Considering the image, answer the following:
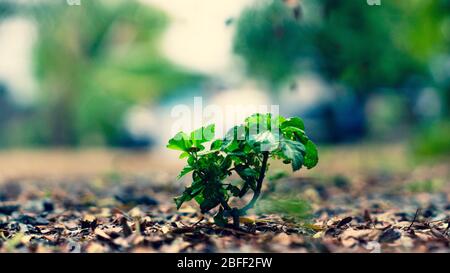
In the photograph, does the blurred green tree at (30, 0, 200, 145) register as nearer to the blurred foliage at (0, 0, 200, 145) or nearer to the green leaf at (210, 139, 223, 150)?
the blurred foliage at (0, 0, 200, 145)

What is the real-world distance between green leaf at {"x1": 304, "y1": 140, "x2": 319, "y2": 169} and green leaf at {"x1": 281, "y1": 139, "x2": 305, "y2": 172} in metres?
0.14

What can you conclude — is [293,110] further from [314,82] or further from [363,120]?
[363,120]

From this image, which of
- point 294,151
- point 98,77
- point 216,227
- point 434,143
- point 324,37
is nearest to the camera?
point 294,151

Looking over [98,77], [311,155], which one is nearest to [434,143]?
[311,155]

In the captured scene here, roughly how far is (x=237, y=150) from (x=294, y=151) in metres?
0.26

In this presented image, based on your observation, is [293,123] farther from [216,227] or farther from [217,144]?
[216,227]

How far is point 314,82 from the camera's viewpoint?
1202 centimetres

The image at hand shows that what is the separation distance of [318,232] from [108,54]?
16.1 metres

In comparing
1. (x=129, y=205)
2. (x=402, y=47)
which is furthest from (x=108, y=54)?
(x=129, y=205)

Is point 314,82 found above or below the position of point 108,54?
below

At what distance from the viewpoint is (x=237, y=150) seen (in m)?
2.45

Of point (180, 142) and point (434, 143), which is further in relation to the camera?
point (434, 143)

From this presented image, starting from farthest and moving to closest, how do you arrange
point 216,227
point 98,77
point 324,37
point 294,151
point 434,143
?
1. point 98,77
2. point 434,143
3. point 324,37
4. point 216,227
5. point 294,151

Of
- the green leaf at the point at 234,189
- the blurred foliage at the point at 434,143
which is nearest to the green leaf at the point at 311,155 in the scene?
the green leaf at the point at 234,189
